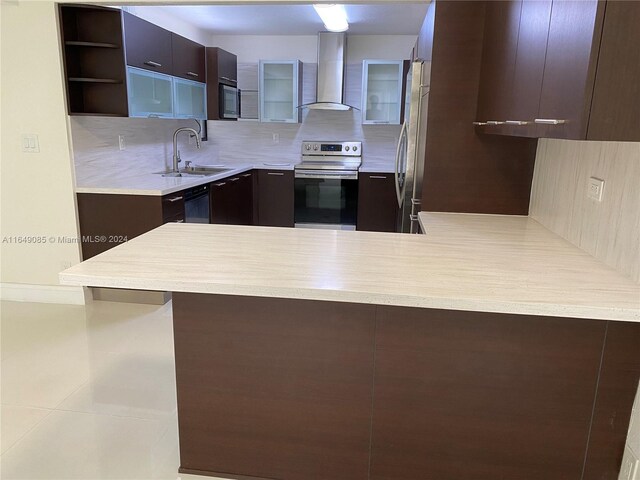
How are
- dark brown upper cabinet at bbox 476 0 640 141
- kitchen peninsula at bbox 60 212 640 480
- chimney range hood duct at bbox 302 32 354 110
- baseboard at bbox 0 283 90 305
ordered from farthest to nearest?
chimney range hood duct at bbox 302 32 354 110 → baseboard at bbox 0 283 90 305 → kitchen peninsula at bbox 60 212 640 480 → dark brown upper cabinet at bbox 476 0 640 141

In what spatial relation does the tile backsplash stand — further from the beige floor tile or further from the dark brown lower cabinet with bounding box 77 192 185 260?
the beige floor tile

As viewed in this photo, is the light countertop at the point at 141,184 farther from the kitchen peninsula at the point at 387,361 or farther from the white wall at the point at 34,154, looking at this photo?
the kitchen peninsula at the point at 387,361

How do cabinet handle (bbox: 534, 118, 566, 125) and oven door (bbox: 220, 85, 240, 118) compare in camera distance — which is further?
oven door (bbox: 220, 85, 240, 118)

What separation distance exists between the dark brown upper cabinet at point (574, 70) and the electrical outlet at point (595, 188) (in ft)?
1.18

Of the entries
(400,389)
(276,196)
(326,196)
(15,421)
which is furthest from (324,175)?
(400,389)

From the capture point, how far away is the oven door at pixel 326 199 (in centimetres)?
521

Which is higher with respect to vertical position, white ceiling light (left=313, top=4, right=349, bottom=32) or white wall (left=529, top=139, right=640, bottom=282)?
white ceiling light (left=313, top=4, right=349, bottom=32)

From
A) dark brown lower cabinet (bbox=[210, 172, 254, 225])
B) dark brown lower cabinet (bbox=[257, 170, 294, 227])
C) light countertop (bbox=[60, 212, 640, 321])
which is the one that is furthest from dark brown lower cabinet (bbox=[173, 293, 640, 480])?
dark brown lower cabinet (bbox=[257, 170, 294, 227])

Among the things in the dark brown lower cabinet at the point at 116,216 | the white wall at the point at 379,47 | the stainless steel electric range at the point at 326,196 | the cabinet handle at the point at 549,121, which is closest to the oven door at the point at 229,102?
the stainless steel electric range at the point at 326,196

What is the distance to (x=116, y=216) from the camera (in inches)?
135

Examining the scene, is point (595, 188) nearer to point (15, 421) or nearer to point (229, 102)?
point (15, 421)

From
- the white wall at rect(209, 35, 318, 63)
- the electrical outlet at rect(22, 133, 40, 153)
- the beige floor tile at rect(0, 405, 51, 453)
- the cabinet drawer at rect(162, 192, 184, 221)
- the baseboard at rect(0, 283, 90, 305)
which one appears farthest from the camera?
the white wall at rect(209, 35, 318, 63)

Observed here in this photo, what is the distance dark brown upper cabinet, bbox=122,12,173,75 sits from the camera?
11.1 ft

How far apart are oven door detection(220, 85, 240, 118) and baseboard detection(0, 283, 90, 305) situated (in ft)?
8.17
